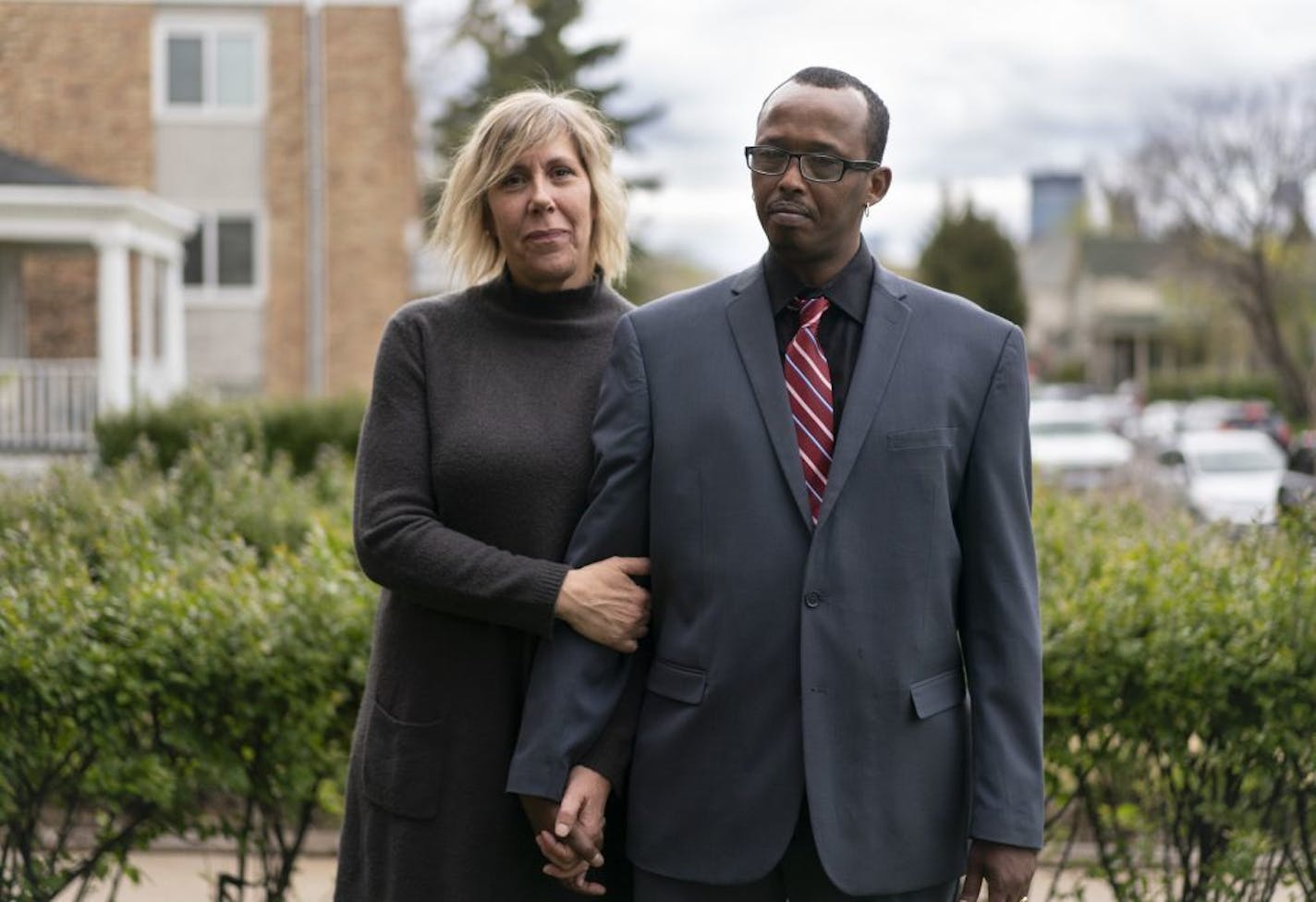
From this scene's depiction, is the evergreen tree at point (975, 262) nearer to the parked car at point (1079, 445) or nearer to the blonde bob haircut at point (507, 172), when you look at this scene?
the parked car at point (1079, 445)

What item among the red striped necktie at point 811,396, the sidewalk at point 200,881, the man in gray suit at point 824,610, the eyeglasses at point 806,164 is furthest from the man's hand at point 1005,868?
the sidewalk at point 200,881

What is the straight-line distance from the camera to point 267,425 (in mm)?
19375

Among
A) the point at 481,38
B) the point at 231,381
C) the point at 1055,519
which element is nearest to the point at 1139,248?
the point at 481,38

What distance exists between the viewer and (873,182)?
2.86 m

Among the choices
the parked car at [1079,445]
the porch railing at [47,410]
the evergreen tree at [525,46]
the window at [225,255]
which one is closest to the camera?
the parked car at [1079,445]

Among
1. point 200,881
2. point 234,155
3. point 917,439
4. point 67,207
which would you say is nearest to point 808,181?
point 917,439

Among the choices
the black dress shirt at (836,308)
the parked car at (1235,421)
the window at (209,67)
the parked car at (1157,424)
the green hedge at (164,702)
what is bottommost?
the parked car at (1157,424)

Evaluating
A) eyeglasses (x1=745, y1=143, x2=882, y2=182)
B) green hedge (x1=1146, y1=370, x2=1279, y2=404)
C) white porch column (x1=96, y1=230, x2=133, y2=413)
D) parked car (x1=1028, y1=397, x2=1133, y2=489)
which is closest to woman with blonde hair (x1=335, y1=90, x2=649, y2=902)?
eyeglasses (x1=745, y1=143, x2=882, y2=182)

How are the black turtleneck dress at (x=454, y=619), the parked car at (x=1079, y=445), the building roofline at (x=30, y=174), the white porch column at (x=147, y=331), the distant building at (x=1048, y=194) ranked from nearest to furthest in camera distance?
the black turtleneck dress at (x=454, y=619)
the parked car at (x=1079, y=445)
the building roofline at (x=30, y=174)
the white porch column at (x=147, y=331)
the distant building at (x=1048, y=194)

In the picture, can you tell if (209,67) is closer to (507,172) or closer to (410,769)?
(507,172)

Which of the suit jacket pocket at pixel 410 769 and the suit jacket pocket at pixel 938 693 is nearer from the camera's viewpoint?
the suit jacket pocket at pixel 938 693

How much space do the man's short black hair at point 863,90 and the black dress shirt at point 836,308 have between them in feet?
0.69

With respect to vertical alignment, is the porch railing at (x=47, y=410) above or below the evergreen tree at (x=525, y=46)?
below

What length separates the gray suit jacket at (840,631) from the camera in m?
2.76
